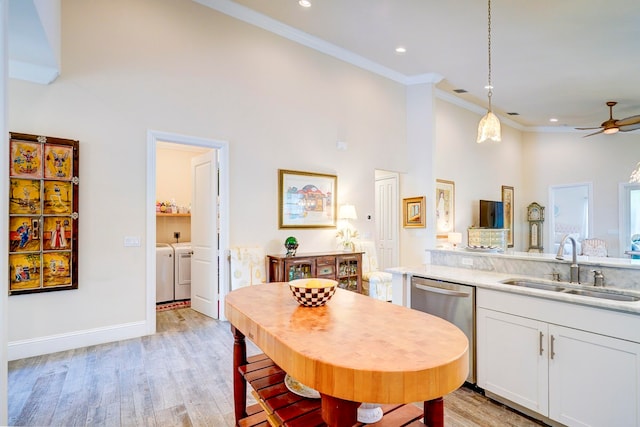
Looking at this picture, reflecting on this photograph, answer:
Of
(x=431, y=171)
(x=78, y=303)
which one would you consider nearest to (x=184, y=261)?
(x=78, y=303)

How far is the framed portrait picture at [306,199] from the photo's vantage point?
477 centimetres

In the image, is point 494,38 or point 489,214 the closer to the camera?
point 494,38

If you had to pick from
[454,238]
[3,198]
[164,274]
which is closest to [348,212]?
[454,238]

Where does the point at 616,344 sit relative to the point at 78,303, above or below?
above

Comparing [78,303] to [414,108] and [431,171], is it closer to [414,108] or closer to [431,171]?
[431,171]

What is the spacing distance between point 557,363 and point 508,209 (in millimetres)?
7660

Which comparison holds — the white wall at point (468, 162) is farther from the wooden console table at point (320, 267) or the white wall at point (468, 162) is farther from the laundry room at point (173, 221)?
the laundry room at point (173, 221)

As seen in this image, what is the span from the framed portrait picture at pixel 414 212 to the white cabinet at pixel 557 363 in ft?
12.7

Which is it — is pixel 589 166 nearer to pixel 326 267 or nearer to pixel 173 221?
pixel 326 267

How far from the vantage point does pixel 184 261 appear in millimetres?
5199

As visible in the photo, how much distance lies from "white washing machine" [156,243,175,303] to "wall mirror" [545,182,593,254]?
28.9 ft

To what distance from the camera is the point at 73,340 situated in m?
3.27

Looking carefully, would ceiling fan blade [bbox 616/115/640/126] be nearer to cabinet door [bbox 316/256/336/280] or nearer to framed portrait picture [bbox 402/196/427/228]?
framed portrait picture [bbox 402/196/427/228]

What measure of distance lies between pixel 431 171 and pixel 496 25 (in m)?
2.48
